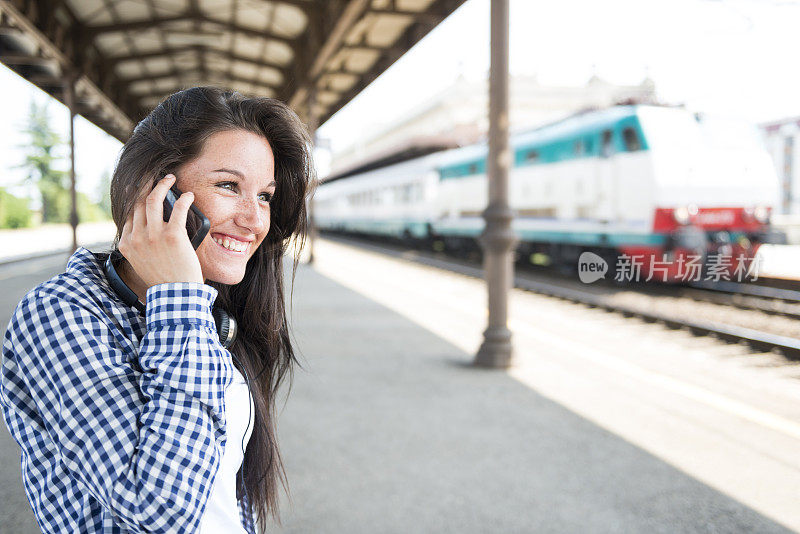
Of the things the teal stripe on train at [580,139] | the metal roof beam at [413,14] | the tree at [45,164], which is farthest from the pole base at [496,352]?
the tree at [45,164]

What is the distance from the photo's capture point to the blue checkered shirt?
3.26 feet

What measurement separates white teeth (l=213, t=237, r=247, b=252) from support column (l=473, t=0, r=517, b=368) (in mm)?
4299

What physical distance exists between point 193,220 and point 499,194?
4.59 metres

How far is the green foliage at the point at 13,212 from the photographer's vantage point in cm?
2788

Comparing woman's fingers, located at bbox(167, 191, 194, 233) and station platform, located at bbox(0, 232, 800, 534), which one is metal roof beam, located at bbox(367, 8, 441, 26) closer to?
station platform, located at bbox(0, 232, 800, 534)

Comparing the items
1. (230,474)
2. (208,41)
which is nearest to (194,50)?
(208,41)

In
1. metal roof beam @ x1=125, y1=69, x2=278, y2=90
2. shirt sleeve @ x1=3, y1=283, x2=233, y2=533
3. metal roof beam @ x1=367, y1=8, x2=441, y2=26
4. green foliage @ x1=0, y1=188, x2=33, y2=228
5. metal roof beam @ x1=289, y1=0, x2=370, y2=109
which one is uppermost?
metal roof beam @ x1=125, y1=69, x2=278, y2=90

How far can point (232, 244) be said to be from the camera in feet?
4.56

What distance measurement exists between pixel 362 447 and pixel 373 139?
75.5m

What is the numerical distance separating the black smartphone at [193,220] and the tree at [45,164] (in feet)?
133

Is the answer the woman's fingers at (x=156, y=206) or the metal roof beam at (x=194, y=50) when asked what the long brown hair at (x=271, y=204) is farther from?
the metal roof beam at (x=194, y=50)

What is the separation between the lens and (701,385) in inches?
198

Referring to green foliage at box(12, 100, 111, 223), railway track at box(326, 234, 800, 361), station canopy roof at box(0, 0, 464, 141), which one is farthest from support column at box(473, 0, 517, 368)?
green foliage at box(12, 100, 111, 223)

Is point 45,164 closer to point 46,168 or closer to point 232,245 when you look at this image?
point 46,168
